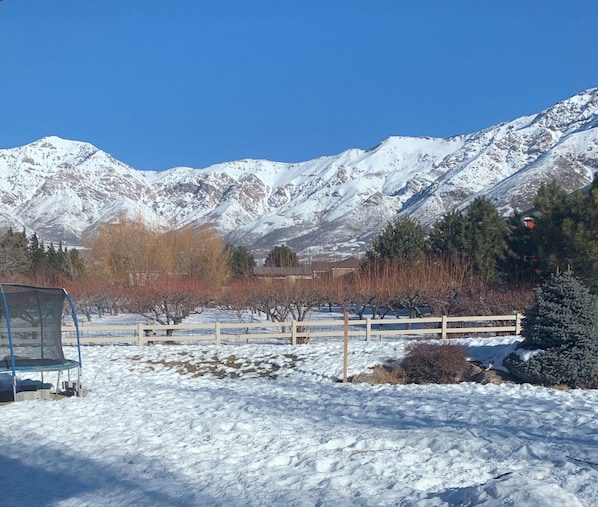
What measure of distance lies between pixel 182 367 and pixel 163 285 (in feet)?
35.2

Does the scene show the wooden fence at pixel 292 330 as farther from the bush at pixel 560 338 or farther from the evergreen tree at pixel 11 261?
the evergreen tree at pixel 11 261

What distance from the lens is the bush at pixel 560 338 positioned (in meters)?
12.5

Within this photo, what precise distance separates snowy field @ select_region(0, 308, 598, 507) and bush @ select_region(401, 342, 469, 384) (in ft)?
4.18

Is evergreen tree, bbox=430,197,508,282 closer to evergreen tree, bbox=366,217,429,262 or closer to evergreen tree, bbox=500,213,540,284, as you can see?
evergreen tree, bbox=500,213,540,284

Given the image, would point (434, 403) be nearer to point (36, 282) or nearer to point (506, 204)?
point (36, 282)

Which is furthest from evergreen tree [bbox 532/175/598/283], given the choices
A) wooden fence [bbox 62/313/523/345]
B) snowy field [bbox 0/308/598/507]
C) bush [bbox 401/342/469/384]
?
snowy field [bbox 0/308/598/507]

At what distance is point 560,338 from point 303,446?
7.88m

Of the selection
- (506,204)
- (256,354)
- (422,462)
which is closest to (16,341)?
(256,354)

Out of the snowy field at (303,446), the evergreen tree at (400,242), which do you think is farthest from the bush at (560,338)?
the evergreen tree at (400,242)

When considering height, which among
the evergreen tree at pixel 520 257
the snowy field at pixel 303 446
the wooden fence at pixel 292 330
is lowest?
the snowy field at pixel 303 446

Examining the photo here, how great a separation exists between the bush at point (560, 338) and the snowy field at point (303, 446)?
2.87 feet

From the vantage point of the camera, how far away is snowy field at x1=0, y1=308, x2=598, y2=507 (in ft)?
19.5

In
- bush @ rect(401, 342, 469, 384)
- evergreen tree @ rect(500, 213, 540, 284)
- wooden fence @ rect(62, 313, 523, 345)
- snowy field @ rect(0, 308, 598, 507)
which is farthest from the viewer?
evergreen tree @ rect(500, 213, 540, 284)

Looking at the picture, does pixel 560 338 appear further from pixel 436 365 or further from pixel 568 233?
pixel 568 233
